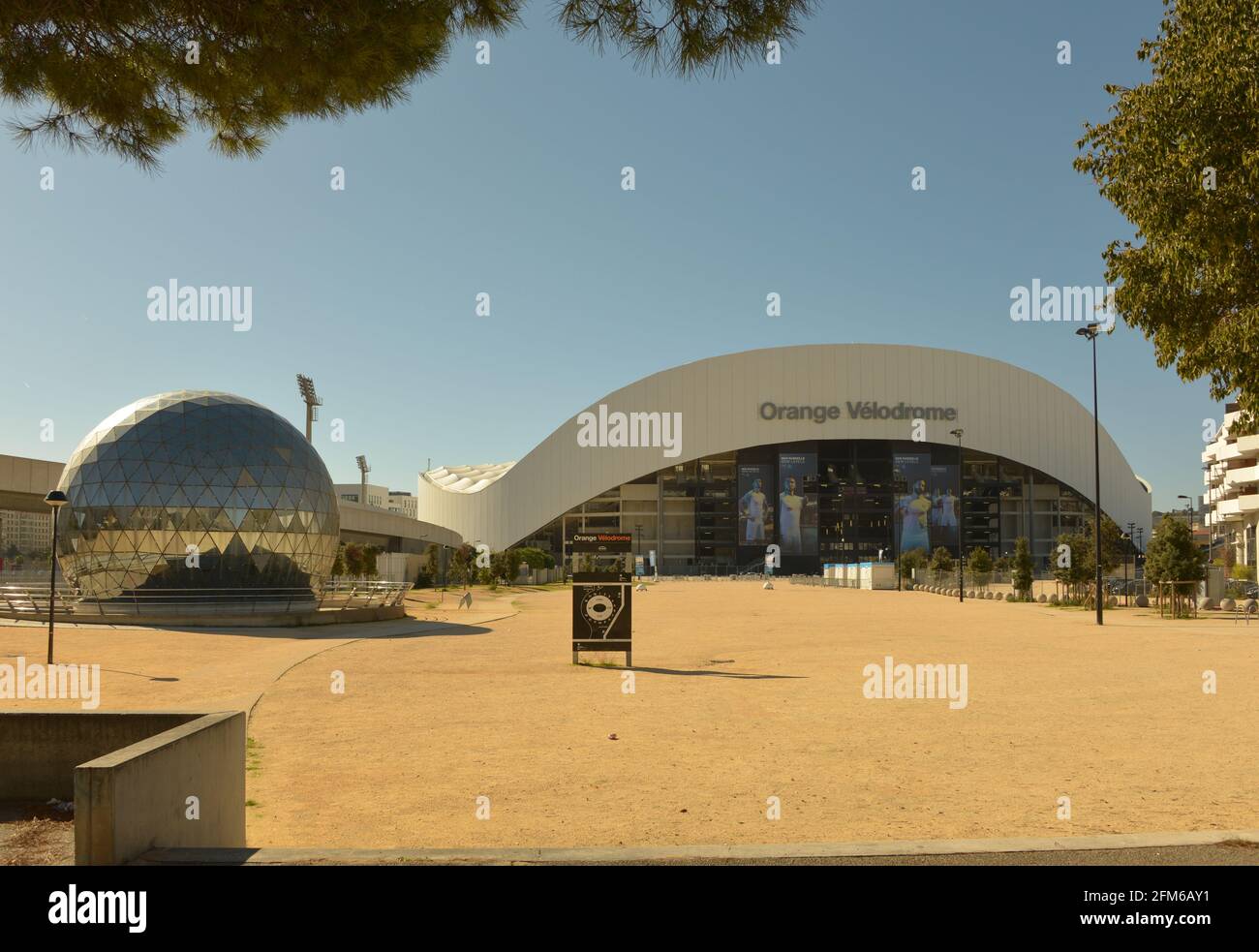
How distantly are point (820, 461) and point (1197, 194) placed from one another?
122m

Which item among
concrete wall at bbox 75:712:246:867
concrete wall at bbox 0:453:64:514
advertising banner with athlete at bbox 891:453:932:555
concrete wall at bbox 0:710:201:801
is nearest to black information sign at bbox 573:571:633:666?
concrete wall at bbox 0:710:201:801

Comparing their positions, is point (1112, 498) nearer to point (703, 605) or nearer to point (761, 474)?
point (761, 474)

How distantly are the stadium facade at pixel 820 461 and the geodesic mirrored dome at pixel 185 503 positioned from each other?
321 feet

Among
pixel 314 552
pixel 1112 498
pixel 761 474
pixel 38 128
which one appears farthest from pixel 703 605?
pixel 1112 498

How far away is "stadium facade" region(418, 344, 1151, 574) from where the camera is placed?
127062 millimetres

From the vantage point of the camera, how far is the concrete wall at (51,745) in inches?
287

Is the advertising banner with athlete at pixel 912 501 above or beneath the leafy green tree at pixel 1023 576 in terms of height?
above

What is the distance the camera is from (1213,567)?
43.0 m

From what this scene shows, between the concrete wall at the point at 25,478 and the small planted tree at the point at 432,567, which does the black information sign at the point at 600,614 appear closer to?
the concrete wall at the point at 25,478

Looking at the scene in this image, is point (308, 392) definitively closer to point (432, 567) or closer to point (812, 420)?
point (432, 567)

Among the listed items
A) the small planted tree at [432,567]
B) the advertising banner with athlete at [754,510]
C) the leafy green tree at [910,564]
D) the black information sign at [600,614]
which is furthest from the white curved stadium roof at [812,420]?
the black information sign at [600,614]

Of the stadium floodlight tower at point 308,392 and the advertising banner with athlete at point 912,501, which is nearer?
the stadium floodlight tower at point 308,392

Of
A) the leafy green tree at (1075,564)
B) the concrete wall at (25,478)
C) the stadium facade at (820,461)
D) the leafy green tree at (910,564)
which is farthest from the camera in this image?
the stadium facade at (820,461)

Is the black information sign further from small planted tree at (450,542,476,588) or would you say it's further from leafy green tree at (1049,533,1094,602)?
small planted tree at (450,542,476,588)
